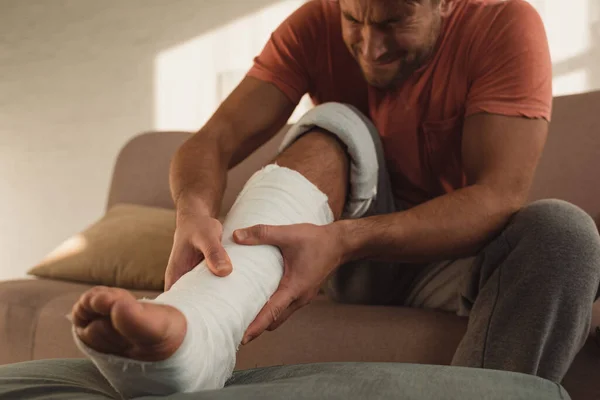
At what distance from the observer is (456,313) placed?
3.72 ft

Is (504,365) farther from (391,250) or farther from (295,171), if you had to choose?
(295,171)

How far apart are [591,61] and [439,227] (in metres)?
1.50

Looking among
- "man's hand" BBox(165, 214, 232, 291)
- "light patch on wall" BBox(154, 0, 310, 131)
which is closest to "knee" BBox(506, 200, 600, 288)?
"man's hand" BBox(165, 214, 232, 291)

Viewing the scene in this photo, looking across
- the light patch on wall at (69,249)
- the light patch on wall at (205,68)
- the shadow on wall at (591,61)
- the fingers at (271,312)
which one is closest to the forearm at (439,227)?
the fingers at (271,312)

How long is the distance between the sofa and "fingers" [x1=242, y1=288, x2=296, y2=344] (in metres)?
0.29

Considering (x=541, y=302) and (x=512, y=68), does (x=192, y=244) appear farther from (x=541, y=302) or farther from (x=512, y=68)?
(x=512, y=68)

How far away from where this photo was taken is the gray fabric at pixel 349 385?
1.93ft

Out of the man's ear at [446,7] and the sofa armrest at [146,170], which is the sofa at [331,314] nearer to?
the sofa armrest at [146,170]

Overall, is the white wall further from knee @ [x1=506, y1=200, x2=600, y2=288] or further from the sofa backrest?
knee @ [x1=506, y1=200, x2=600, y2=288]

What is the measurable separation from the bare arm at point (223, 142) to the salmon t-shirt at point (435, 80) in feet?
0.13

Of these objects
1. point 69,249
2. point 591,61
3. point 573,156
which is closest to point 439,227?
point 573,156

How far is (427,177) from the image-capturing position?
1.29 m

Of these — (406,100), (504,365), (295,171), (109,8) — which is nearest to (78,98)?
(109,8)

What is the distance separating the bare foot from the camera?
0.55 m
